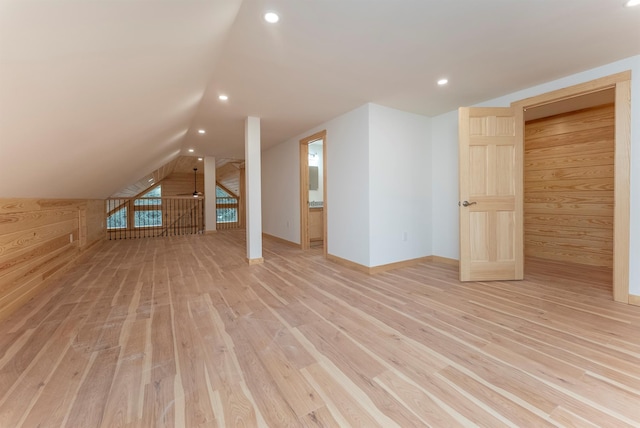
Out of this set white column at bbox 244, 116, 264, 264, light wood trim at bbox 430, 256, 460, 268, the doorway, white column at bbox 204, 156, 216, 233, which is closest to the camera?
→ light wood trim at bbox 430, 256, 460, 268

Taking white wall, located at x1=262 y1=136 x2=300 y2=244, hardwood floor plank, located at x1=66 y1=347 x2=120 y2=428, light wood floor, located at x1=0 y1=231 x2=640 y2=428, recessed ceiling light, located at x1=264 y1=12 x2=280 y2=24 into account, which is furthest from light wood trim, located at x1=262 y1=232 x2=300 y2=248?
recessed ceiling light, located at x1=264 y1=12 x2=280 y2=24

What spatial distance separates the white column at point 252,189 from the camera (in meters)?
3.88

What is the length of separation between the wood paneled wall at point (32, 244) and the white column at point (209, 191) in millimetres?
3077

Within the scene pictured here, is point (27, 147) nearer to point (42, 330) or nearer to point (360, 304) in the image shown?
point (42, 330)

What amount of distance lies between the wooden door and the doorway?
2057mm

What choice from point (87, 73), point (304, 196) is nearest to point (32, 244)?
point (87, 73)

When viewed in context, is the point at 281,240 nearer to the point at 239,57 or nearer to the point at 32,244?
the point at 32,244

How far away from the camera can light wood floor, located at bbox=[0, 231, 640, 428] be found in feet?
3.73

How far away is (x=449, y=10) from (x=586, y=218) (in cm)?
371

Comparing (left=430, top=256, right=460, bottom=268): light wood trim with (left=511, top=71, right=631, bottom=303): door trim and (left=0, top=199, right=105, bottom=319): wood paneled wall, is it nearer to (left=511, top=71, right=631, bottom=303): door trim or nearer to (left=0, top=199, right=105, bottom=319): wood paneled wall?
(left=511, top=71, right=631, bottom=303): door trim

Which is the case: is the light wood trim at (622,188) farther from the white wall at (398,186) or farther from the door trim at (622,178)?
the white wall at (398,186)

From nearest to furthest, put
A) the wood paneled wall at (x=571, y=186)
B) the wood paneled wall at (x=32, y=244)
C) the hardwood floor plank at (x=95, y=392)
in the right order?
the hardwood floor plank at (x=95, y=392)
the wood paneled wall at (x=32, y=244)
the wood paneled wall at (x=571, y=186)

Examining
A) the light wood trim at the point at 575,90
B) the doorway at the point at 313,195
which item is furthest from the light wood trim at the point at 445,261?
the light wood trim at the point at 575,90

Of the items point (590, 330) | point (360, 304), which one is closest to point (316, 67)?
point (360, 304)
